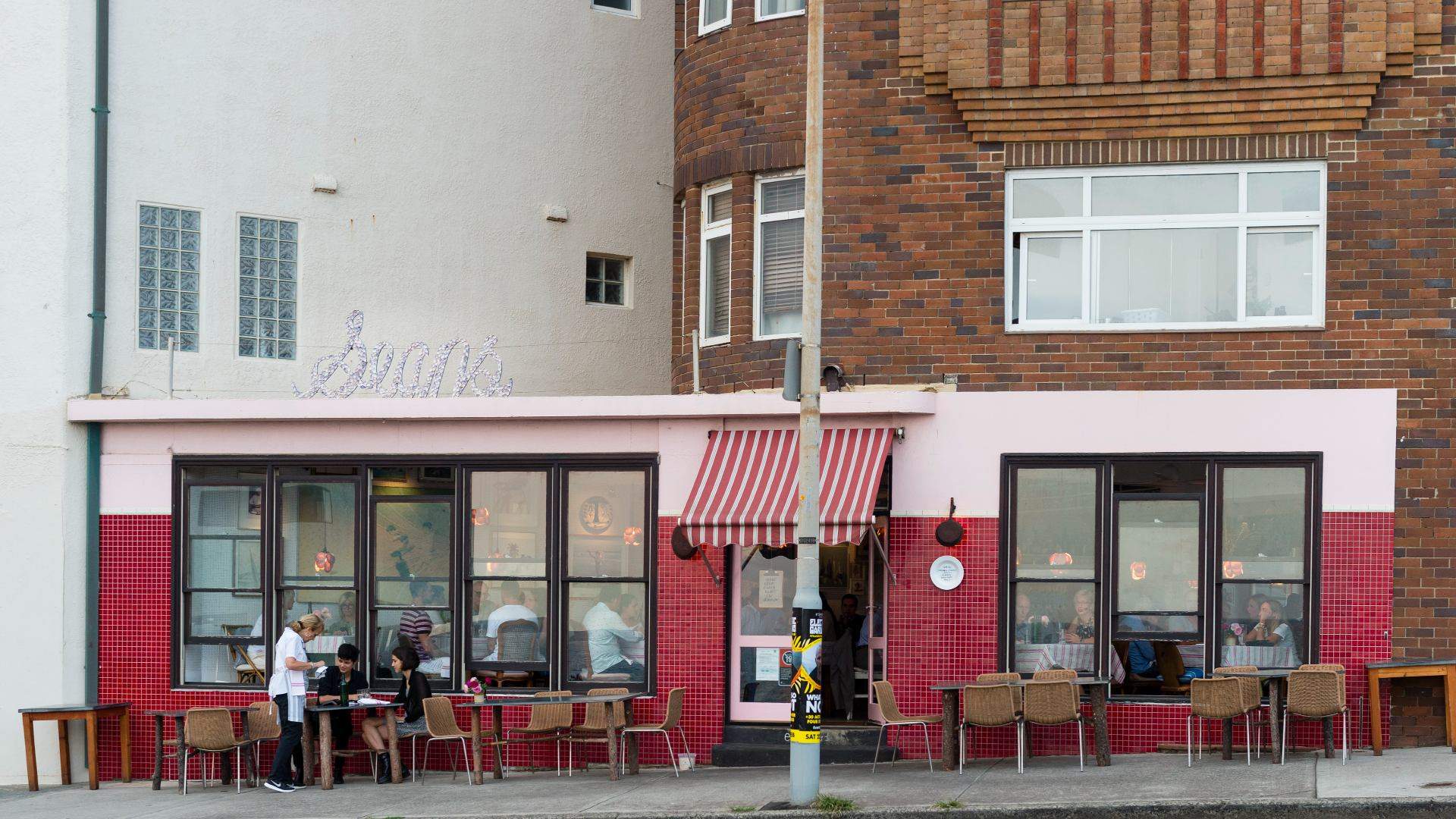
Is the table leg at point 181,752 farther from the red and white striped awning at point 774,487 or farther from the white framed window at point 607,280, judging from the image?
the white framed window at point 607,280

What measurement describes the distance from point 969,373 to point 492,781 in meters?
5.78

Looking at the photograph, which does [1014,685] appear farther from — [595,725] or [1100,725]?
[595,725]

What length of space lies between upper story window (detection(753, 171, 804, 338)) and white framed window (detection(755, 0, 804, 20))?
5.13 ft

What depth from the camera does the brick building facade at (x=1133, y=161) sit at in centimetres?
1465

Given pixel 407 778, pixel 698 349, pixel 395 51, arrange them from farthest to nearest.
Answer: pixel 395 51 → pixel 698 349 → pixel 407 778

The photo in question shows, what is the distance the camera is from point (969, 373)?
50.8ft

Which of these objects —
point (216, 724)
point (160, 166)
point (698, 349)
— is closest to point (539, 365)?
point (698, 349)

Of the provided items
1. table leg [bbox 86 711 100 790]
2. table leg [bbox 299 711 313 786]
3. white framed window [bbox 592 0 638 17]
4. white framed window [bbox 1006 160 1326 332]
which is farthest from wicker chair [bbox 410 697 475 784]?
white framed window [bbox 592 0 638 17]

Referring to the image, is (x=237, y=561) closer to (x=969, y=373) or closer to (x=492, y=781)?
(x=492, y=781)

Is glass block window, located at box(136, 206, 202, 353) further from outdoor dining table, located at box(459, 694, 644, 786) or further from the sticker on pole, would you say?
the sticker on pole

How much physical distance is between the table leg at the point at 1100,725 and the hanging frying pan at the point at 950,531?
1840 millimetres

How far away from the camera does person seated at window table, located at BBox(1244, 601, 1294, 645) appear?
14.9 m

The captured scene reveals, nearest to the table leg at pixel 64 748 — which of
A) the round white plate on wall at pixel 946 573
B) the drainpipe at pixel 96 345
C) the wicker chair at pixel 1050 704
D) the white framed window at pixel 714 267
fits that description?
the drainpipe at pixel 96 345

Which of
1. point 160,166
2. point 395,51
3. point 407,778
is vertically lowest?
point 407,778
